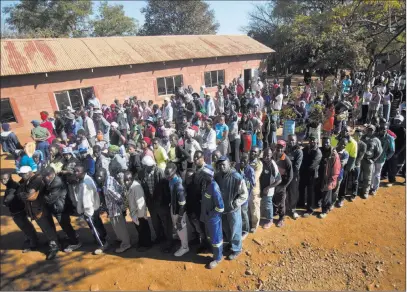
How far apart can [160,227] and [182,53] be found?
13.0m

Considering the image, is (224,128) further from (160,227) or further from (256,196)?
(160,227)

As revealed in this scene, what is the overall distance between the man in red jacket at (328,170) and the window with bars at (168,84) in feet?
38.8

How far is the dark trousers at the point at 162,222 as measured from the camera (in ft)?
14.5

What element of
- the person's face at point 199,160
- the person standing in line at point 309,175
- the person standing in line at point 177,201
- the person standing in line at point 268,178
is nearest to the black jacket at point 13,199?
the person standing in line at point 177,201

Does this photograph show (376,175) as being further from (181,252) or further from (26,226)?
(26,226)

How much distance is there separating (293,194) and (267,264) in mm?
1534

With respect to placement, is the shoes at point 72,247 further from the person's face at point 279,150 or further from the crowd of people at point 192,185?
the person's face at point 279,150

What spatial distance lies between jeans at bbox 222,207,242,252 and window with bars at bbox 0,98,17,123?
11603 millimetres

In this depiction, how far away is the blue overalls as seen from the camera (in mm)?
3816

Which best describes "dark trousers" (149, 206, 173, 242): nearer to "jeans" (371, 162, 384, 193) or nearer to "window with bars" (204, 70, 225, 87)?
"jeans" (371, 162, 384, 193)

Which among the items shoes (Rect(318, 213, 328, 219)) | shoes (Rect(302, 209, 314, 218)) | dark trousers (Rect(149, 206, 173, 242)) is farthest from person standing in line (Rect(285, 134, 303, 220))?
dark trousers (Rect(149, 206, 173, 242))

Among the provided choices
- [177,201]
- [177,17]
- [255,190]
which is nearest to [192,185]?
[177,201]

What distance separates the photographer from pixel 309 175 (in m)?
5.11

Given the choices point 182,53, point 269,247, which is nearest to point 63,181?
point 269,247
